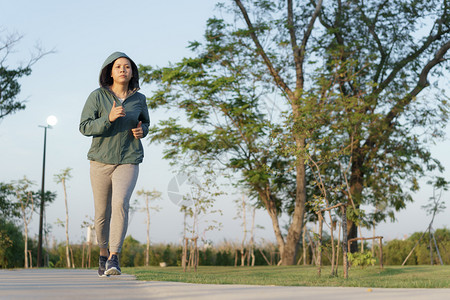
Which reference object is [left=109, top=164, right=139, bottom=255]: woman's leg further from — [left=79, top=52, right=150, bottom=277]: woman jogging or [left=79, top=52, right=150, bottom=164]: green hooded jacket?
[left=79, top=52, right=150, bottom=164]: green hooded jacket

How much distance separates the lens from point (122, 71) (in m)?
4.76

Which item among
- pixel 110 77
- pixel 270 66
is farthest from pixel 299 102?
pixel 110 77

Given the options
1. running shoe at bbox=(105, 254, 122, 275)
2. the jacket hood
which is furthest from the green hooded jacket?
running shoe at bbox=(105, 254, 122, 275)

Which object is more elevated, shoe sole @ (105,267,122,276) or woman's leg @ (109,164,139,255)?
woman's leg @ (109,164,139,255)

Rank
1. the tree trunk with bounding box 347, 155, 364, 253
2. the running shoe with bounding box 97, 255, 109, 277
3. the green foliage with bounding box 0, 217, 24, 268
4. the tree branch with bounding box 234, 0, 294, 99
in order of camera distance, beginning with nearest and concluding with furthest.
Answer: the running shoe with bounding box 97, 255, 109, 277 → the tree branch with bounding box 234, 0, 294, 99 → the tree trunk with bounding box 347, 155, 364, 253 → the green foliage with bounding box 0, 217, 24, 268

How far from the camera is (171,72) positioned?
1755cm

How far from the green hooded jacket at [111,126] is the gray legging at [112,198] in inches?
3.3

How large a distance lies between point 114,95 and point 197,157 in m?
13.4

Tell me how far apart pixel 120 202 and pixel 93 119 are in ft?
2.77

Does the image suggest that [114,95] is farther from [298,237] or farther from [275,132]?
[298,237]

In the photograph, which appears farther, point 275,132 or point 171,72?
point 171,72

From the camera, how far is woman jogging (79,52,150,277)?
4410 mm

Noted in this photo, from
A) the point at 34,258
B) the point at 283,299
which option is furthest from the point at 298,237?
the point at 283,299

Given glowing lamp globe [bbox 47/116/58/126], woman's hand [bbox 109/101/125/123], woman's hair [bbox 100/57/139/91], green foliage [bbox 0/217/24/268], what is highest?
glowing lamp globe [bbox 47/116/58/126]
